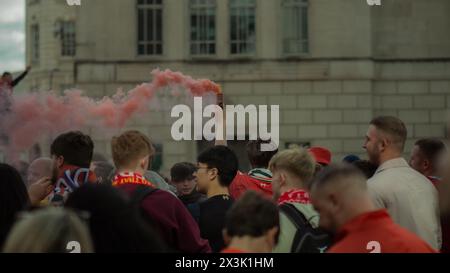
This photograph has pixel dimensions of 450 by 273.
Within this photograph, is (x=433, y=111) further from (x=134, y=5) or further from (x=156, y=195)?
(x=156, y=195)

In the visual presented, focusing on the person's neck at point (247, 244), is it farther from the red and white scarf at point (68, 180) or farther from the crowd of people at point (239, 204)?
the red and white scarf at point (68, 180)

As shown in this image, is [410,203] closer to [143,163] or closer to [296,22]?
[143,163]

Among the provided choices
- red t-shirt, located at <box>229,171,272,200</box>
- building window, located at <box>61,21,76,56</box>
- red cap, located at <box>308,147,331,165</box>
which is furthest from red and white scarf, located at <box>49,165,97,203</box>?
building window, located at <box>61,21,76,56</box>

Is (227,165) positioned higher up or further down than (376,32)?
further down

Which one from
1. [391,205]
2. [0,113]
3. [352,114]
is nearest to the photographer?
[391,205]

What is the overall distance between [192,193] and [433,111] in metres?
15.8

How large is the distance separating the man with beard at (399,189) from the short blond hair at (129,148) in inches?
65.6

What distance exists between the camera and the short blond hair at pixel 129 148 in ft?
23.0

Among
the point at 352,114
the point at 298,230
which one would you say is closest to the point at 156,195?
the point at 298,230

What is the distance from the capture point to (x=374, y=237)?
4977 mm

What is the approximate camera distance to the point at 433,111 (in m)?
24.9

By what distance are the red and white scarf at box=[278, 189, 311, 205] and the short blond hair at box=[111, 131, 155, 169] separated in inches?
43.0

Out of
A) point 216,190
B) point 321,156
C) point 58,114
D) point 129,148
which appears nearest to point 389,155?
point 216,190

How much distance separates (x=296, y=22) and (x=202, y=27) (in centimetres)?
247
